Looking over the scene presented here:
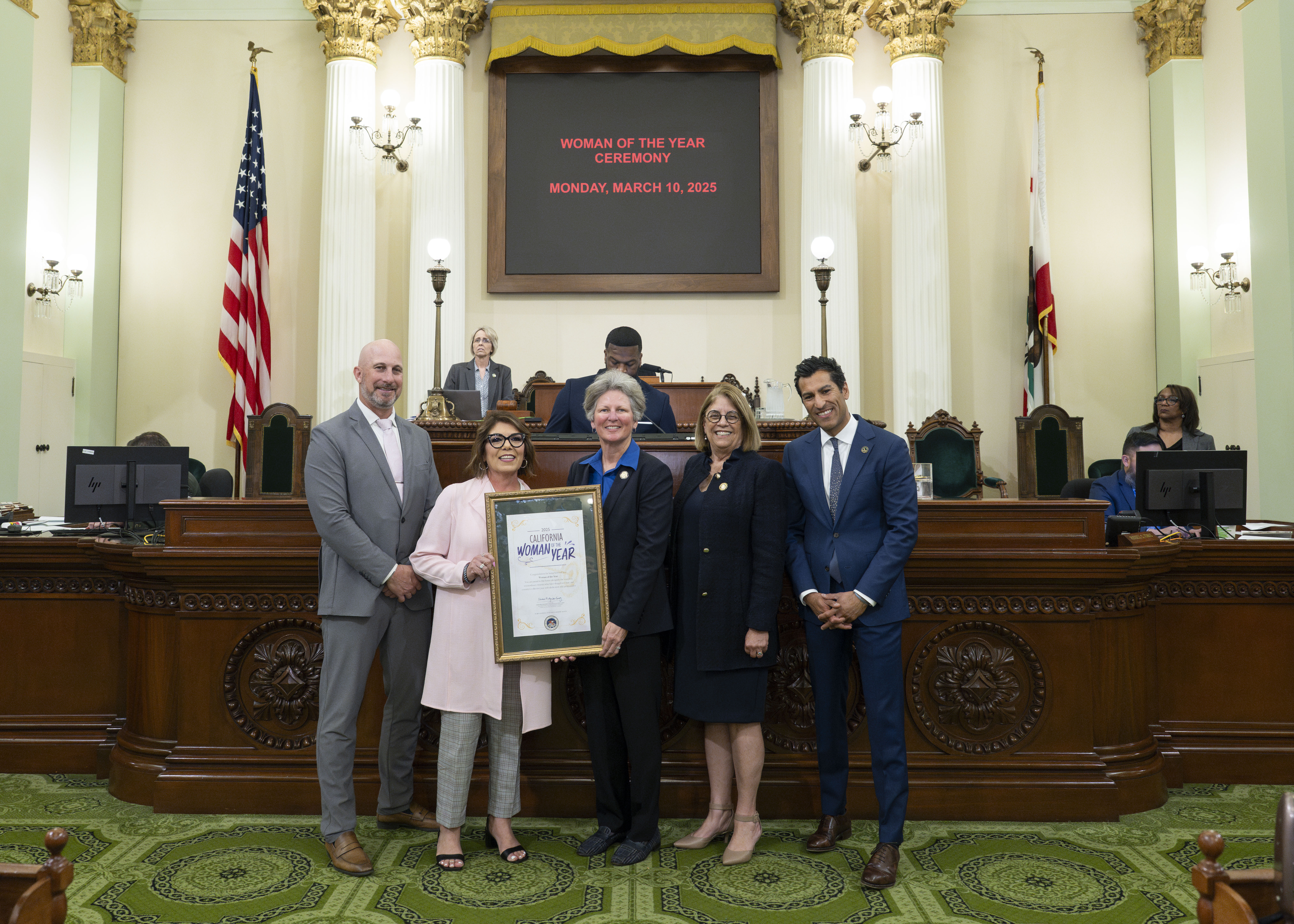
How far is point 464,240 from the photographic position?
9.18m

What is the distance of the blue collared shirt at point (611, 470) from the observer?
10.8 ft

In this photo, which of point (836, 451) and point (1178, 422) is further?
A: point (1178, 422)

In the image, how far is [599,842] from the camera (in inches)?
128

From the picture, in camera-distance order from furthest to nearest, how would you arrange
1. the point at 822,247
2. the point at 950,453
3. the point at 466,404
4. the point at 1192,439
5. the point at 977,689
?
the point at 950,453, the point at 822,247, the point at 466,404, the point at 1192,439, the point at 977,689

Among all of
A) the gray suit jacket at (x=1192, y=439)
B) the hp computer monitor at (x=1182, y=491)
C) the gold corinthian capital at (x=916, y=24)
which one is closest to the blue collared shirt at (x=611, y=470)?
the hp computer monitor at (x=1182, y=491)

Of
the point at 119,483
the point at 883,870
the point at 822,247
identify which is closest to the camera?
the point at 883,870

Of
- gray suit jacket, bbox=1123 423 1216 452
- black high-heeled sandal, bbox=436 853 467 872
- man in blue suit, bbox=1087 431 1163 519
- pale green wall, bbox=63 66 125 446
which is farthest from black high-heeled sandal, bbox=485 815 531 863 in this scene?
pale green wall, bbox=63 66 125 446

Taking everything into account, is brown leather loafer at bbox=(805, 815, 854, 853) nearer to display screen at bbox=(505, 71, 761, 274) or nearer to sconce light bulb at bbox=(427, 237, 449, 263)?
sconce light bulb at bbox=(427, 237, 449, 263)

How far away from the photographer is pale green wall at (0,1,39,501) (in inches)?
294

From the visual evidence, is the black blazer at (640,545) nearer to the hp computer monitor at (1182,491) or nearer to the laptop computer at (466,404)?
the laptop computer at (466,404)

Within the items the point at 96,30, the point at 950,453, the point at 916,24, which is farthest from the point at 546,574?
the point at 96,30

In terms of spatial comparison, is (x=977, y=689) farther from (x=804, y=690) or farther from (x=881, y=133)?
(x=881, y=133)

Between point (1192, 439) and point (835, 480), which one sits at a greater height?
point (1192, 439)

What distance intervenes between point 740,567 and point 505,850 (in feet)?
4.30
